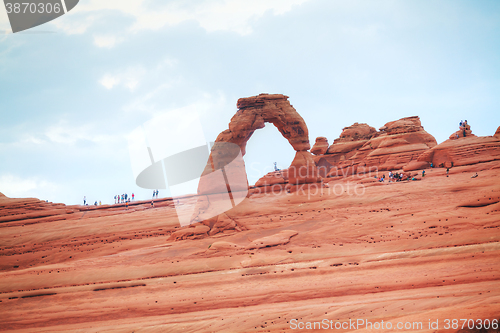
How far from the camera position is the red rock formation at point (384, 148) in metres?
31.8

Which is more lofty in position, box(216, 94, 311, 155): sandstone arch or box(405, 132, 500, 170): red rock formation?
box(216, 94, 311, 155): sandstone arch

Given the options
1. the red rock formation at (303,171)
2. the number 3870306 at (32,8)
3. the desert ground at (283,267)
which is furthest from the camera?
the red rock formation at (303,171)

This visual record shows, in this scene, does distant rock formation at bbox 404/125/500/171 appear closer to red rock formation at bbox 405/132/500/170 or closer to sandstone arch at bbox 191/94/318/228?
red rock formation at bbox 405/132/500/170

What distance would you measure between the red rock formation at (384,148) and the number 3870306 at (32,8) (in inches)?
1202

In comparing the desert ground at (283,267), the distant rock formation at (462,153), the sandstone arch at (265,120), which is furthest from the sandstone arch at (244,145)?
the distant rock formation at (462,153)

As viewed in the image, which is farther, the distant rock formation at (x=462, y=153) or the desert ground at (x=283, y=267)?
the distant rock formation at (x=462, y=153)

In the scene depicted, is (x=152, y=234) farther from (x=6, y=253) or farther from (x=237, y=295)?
(x=237, y=295)

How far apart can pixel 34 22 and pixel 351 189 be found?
62.2 feet

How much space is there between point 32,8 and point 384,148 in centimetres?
3313

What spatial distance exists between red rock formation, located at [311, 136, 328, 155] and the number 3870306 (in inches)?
1484

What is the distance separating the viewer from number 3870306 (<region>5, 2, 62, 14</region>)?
33.8 ft

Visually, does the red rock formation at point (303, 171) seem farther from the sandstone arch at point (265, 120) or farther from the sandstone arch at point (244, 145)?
the sandstone arch at point (265, 120)

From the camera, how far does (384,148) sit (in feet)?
111

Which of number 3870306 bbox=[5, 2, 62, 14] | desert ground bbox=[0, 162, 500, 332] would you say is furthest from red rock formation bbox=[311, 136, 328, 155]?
number 3870306 bbox=[5, 2, 62, 14]
